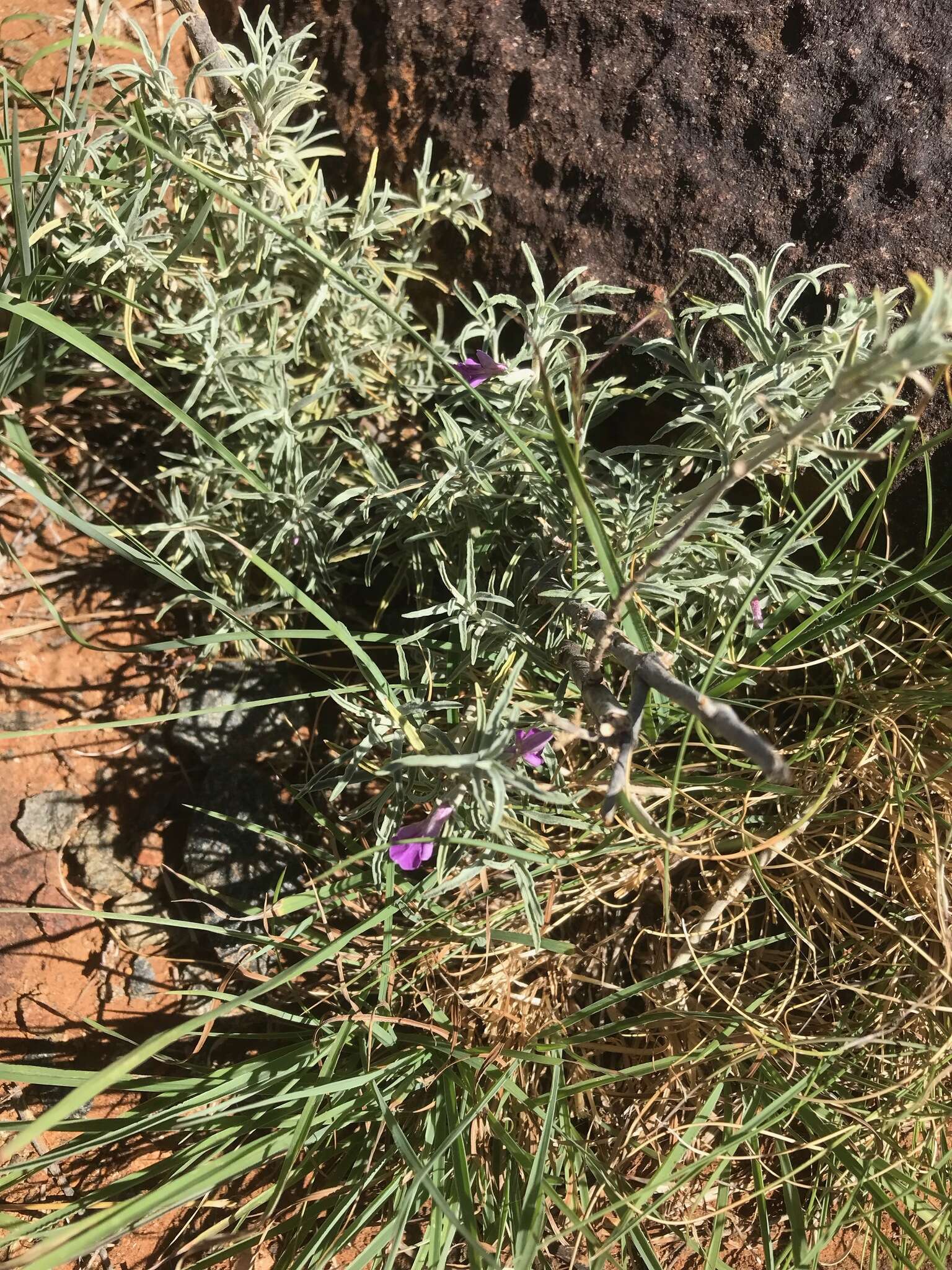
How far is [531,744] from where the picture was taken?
129 cm

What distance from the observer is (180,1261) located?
1707 mm

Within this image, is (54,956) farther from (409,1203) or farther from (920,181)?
(920,181)

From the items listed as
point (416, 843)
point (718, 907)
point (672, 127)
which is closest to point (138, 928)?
point (416, 843)

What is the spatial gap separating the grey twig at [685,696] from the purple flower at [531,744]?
159 millimetres

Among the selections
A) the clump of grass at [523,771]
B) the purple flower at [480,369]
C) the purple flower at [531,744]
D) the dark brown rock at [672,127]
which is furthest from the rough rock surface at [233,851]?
the dark brown rock at [672,127]

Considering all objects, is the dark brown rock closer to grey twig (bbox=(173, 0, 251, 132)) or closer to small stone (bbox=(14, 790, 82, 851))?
grey twig (bbox=(173, 0, 251, 132))

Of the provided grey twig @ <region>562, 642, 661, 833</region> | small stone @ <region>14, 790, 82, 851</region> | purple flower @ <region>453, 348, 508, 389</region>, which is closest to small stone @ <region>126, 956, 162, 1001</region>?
small stone @ <region>14, 790, 82, 851</region>

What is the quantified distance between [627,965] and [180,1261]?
104cm

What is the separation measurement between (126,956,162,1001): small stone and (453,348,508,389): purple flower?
1397 mm

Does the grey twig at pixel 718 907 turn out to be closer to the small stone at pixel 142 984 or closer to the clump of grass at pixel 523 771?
the clump of grass at pixel 523 771

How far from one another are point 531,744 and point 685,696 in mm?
394

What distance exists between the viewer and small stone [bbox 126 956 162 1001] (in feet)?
6.19

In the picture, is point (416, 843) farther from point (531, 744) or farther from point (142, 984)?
point (142, 984)

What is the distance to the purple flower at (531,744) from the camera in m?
1.28
